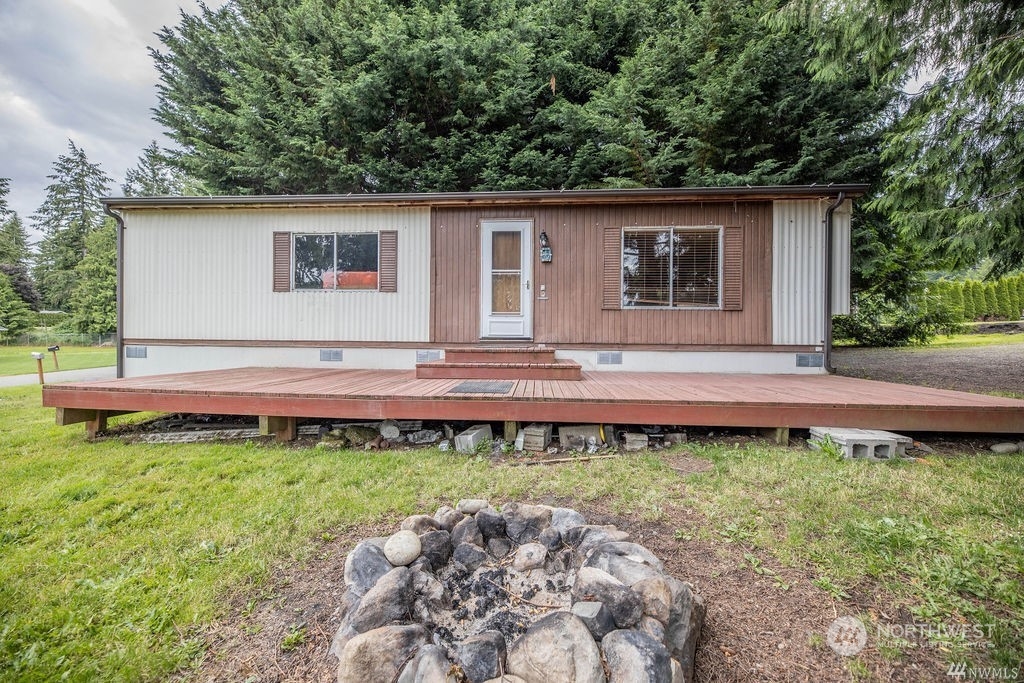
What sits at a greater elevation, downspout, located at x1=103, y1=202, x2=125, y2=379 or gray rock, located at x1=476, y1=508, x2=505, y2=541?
downspout, located at x1=103, y1=202, x2=125, y2=379

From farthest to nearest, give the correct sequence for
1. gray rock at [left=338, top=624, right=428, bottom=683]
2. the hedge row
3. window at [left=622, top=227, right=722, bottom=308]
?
1. the hedge row
2. window at [left=622, top=227, right=722, bottom=308]
3. gray rock at [left=338, top=624, right=428, bottom=683]

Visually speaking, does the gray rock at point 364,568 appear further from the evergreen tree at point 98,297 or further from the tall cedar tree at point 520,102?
the evergreen tree at point 98,297

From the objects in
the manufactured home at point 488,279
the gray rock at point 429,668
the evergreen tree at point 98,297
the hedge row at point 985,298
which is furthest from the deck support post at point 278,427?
the evergreen tree at point 98,297

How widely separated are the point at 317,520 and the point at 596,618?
1.74 metres

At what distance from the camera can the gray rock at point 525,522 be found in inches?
77.1

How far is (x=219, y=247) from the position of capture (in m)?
6.09

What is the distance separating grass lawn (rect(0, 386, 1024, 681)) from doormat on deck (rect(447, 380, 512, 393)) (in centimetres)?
77

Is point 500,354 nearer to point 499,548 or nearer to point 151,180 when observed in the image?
point 499,548

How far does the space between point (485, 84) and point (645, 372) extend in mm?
8450

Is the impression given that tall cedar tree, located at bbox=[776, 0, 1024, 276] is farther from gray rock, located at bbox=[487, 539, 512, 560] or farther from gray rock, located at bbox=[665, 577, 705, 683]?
gray rock, located at bbox=[487, 539, 512, 560]

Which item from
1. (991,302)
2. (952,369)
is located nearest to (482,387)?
(952,369)

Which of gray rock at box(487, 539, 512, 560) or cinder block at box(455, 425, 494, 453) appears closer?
gray rock at box(487, 539, 512, 560)

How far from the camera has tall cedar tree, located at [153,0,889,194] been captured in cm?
892

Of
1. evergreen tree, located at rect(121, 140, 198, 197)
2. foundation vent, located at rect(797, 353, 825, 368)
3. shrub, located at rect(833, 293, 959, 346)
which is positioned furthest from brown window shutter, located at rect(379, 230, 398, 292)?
evergreen tree, located at rect(121, 140, 198, 197)
